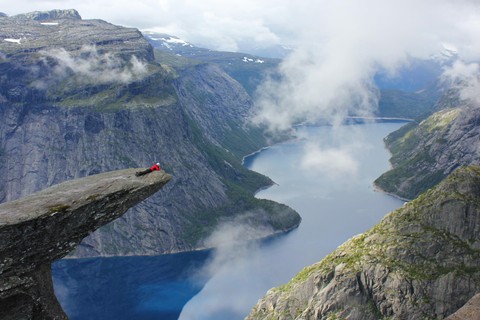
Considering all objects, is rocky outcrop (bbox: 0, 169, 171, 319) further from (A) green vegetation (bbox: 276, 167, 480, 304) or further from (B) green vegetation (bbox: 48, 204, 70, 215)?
(A) green vegetation (bbox: 276, 167, 480, 304)

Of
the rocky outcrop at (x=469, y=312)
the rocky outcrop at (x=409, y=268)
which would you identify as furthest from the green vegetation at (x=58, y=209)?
the rocky outcrop at (x=409, y=268)

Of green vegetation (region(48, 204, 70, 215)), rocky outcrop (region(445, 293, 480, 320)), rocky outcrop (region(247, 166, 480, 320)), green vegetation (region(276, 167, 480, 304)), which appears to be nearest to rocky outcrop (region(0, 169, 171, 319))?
green vegetation (region(48, 204, 70, 215))

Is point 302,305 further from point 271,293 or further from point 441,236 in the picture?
point 441,236

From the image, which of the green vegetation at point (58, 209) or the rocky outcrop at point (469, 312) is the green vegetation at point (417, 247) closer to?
the rocky outcrop at point (469, 312)

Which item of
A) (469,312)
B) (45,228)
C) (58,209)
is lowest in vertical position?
(45,228)

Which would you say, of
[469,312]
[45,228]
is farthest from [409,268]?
[45,228]

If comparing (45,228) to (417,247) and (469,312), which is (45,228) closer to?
(469,312)
